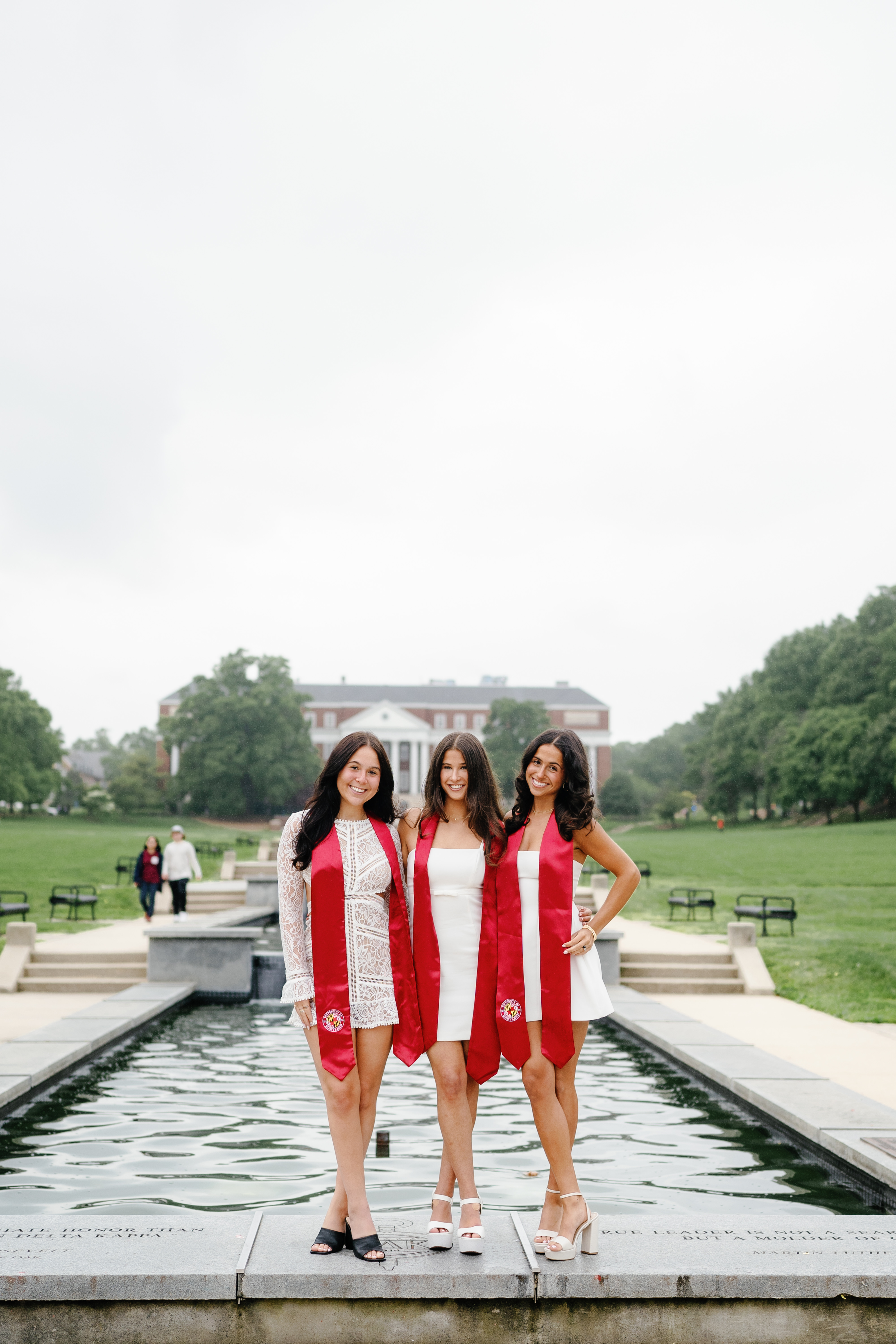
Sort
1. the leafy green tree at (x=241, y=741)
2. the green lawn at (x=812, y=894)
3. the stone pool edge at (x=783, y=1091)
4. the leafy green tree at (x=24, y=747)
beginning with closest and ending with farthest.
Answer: the stone pool edge at (x=783, y=1091)
the green lawn at (x=812, y=894)
the leafy green tree at (x=24, y=747)
the leafy green tree at (x=241, y=741)

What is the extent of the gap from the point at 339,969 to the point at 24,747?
66291mm

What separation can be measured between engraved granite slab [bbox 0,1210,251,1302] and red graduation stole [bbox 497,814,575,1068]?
127cm

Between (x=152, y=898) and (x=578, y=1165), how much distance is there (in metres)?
14.6

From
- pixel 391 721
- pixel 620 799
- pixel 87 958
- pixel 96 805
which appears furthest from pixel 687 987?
pixel 391 721

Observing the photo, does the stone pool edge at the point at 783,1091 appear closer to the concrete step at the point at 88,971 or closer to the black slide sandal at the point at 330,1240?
the black slide sandal at the point at 330,1240

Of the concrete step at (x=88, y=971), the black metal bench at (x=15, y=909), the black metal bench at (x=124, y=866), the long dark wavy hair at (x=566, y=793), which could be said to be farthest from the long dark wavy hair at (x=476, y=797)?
the black metal bench at (x=124, y=866)

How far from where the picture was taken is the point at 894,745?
52.7 meters

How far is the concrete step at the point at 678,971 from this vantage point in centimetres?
1387

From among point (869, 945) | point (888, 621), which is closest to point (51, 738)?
point (888, 621)

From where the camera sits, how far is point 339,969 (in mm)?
4117

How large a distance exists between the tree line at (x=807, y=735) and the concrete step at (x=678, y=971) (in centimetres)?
4291

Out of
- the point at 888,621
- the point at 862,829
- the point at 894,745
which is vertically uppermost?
the point at 888,621

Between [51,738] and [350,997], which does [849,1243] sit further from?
[51,738]

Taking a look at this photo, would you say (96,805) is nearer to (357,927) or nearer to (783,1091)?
(783,1091)
